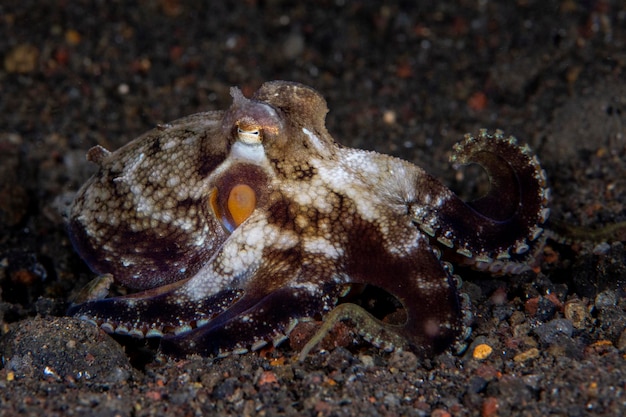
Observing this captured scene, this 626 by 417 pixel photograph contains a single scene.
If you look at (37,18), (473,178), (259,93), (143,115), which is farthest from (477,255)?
(37,18)

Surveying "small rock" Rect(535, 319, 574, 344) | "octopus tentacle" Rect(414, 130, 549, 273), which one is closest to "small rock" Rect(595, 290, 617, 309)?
"small rock" Rect(535, 319, 574, 344)

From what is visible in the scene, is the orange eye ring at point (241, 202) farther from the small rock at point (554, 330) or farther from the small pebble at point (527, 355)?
the small rock at point (554, 330)

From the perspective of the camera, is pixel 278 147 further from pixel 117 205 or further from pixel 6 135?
pixel 6 135

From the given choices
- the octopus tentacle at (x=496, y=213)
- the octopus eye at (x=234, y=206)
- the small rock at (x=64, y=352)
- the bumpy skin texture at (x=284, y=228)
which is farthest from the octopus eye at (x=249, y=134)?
the small rock at (x=64, y=352)

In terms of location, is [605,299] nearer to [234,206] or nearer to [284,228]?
[284,228]

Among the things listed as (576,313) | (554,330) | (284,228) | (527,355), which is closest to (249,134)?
(284,228)

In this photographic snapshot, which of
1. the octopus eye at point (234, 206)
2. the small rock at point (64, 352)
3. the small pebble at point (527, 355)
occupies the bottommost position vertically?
the small rock at point (64, 352)

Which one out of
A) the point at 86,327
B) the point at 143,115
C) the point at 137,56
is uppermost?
the point at 137,56
